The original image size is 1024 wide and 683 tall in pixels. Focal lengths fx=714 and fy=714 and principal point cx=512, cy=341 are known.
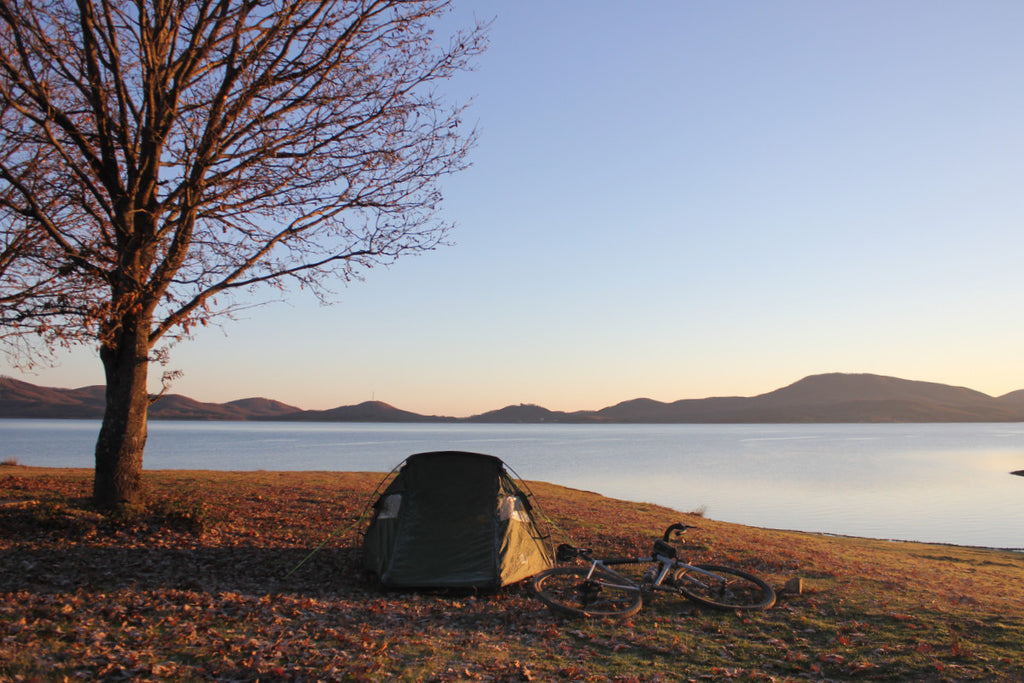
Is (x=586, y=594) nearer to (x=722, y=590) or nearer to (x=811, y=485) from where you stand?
(x=722, y=590)

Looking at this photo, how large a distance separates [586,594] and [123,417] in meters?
10.1

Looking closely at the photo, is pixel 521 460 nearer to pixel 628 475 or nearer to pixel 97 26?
pixel 628 475

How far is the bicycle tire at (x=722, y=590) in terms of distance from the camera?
11.1 m

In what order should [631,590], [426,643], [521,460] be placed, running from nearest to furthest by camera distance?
1. [426,643]
2. [631,590]
3. [521,460]

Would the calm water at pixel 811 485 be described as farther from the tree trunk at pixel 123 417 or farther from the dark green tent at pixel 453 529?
the tree trunk at pixel 123 417

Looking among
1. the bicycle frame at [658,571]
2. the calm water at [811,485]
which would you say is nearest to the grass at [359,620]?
the bicycle frame at [658,571]

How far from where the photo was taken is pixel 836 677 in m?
8.05

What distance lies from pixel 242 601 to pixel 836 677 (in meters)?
7.82

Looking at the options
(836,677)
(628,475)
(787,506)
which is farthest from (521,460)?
(836,677)

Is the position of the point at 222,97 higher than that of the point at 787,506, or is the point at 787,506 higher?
the point at 222,97

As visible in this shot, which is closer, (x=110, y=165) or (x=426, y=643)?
(x=426, y=643)

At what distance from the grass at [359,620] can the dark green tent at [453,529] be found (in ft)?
1.31

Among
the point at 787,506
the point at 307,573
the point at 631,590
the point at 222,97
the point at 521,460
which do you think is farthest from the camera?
the point at 521,460

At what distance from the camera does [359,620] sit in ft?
32.2
